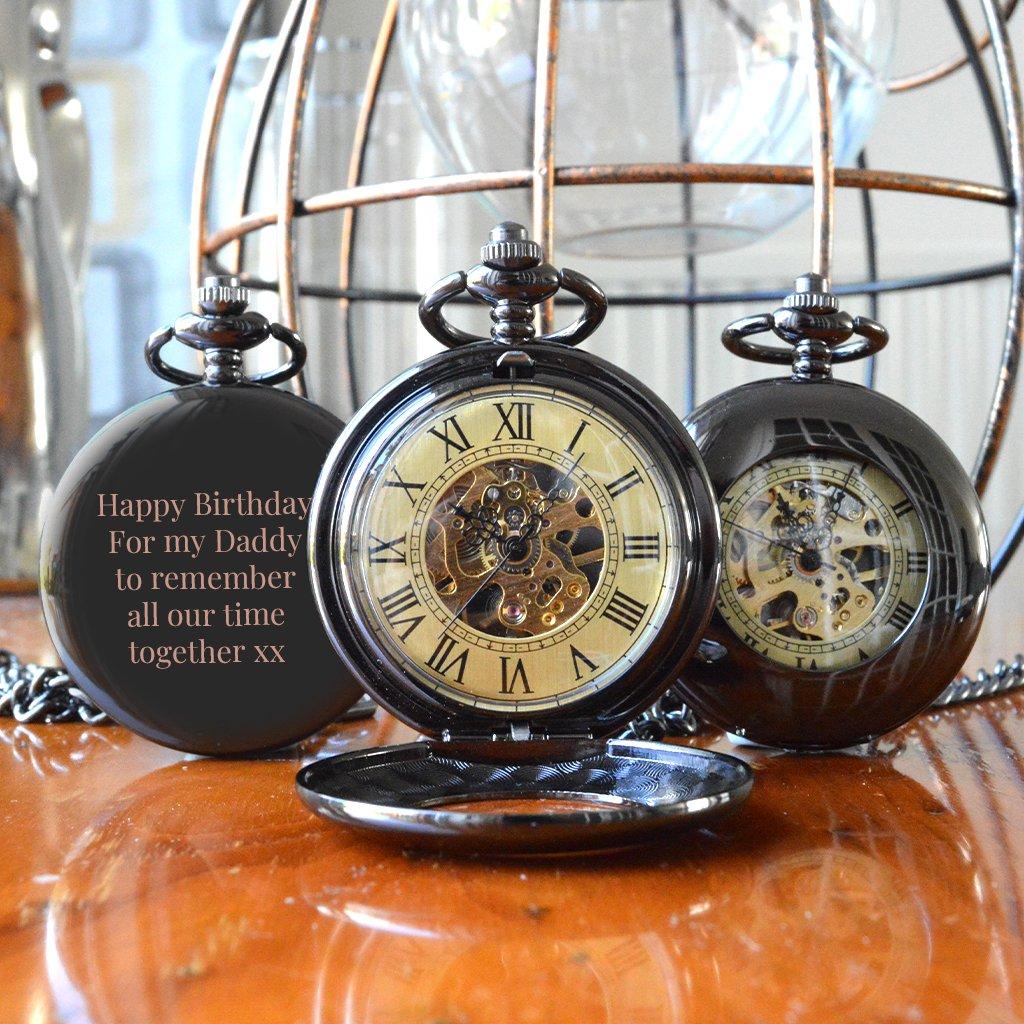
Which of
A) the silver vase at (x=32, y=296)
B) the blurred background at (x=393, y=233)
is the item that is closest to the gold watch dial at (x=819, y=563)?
the blurred background at (x=393, y=233)

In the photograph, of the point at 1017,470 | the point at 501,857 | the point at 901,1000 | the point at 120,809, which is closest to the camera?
the point at 901,1000

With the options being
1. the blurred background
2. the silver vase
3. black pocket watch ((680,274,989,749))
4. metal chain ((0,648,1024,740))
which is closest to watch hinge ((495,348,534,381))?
black pocket watch ((680,274,989,749))

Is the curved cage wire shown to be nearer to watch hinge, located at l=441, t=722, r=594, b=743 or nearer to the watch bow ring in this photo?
the watch bow ring

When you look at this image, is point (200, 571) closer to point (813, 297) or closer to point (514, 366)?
point (514, 366)

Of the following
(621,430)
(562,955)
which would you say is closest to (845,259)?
(621,430)

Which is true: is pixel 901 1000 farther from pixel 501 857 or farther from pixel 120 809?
pixel 120 809
